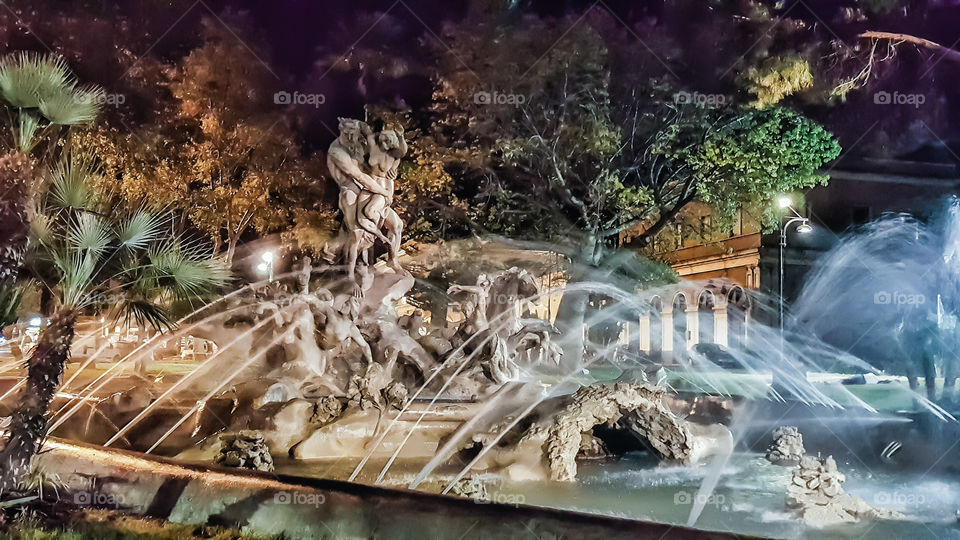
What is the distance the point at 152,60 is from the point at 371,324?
10.1 meters

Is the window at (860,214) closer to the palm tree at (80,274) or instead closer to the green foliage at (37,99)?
the palm tree at (80,274)

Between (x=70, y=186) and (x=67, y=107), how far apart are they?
0.71 meters

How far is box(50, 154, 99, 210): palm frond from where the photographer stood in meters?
6.57

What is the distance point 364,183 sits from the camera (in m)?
14.4

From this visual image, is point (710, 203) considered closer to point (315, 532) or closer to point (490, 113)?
point (490, 113)

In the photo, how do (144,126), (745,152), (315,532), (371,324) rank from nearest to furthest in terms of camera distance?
1. (315,532)
2. (371,324)
3. (745,152)
4. (144,126)

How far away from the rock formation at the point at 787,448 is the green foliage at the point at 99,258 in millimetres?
8265

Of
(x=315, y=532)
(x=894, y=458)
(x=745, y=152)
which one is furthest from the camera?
(x=745, y=152)

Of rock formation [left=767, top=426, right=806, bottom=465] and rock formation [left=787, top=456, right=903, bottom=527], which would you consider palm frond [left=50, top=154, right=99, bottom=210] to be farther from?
rock formation [left=767, top=426, right=806, bottom=465]

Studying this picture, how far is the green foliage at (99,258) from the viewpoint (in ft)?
21.0

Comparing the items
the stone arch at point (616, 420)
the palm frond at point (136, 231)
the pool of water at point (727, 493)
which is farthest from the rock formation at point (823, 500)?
the palm frond at point (136, 231)

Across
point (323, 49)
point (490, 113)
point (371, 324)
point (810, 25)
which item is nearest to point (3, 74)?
point (371, 324)

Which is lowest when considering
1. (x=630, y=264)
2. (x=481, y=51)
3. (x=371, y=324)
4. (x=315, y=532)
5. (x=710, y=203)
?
(x=315, y=532)

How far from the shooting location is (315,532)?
6.03 m
